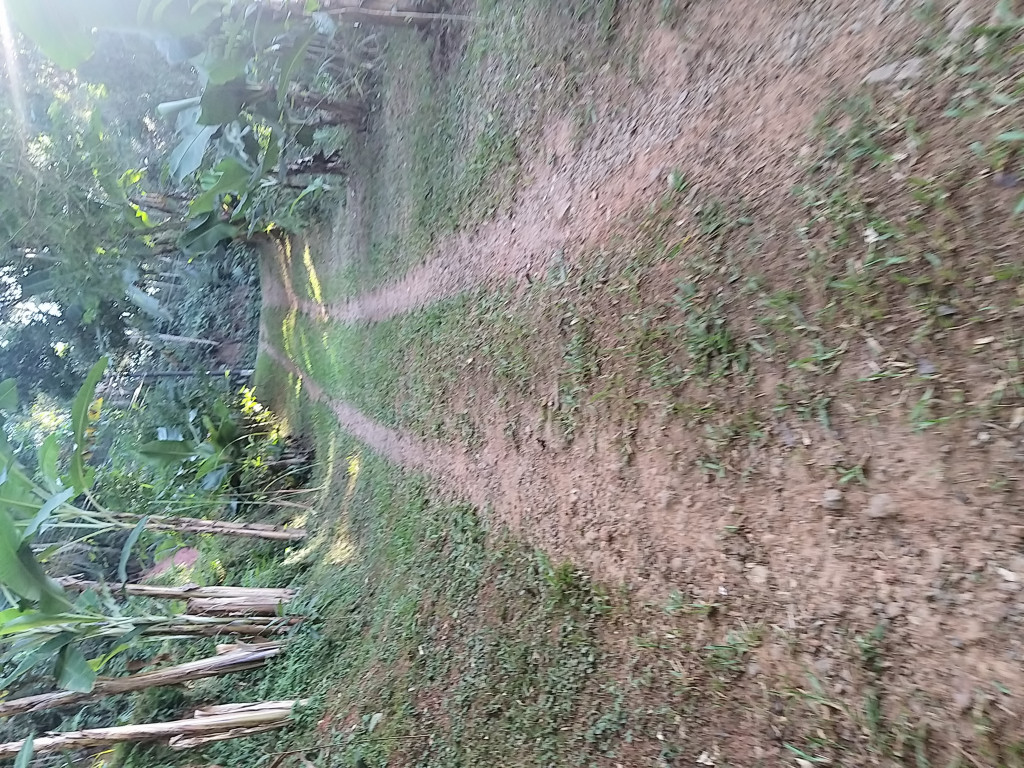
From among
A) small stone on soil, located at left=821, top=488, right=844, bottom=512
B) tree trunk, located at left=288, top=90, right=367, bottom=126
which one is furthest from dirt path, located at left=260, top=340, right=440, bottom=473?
small stone on soil, located at left=821, top=488, right=844, bottom=512

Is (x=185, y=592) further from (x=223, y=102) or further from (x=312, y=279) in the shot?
(x=312, y=279)

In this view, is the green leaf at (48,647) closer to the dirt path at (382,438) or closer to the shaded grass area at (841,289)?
the dirt path at (382,438)

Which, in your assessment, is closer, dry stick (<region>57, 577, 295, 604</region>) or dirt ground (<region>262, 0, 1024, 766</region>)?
dirt ground (<region>262, 0, 1024, 766</region>)

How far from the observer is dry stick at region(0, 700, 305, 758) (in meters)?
5.17

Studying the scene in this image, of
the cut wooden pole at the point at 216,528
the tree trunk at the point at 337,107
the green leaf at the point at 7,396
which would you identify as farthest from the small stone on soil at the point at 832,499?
the green leaf at the point at 7,396

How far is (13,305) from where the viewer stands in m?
10.8

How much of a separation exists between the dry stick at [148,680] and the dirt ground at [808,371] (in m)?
3.95

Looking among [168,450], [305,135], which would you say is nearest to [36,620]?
[168,450]

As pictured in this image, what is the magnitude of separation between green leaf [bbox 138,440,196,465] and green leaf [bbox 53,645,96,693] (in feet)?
12.7

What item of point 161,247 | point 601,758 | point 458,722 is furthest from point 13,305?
point 601,758

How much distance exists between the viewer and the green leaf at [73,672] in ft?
16.2

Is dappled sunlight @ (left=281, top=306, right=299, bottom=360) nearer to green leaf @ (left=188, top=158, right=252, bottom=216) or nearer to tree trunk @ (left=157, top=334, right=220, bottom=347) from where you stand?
tree trunk @ (left=157, top=334, right=220, bottom=347)

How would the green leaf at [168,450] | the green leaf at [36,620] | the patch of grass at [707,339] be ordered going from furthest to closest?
the green leaf at [168,450]
the green leaf at [36,620]
the patch of grass at [707,339]

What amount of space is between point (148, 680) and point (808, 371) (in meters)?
6.06
